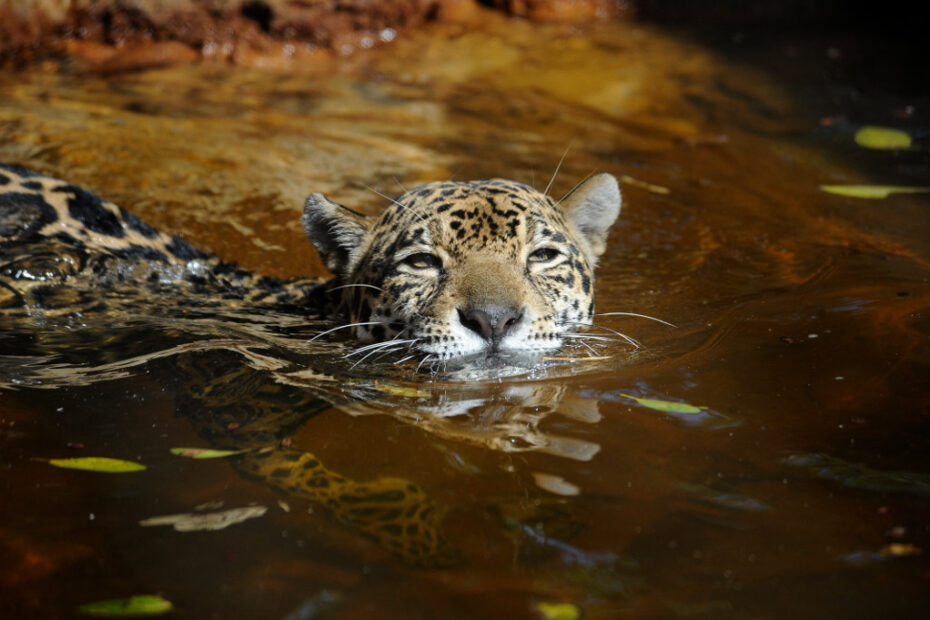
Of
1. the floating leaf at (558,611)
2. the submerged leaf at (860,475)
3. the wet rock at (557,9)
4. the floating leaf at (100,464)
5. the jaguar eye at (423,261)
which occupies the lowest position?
the floating leaf at (100,464)

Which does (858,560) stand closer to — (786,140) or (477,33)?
(786,140)

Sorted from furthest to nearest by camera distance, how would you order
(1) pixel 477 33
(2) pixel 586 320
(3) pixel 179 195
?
(1) pixel 477 33 → (3) pixel 179 195 → (2) pixel 586 320

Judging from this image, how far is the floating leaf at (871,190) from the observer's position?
933cm

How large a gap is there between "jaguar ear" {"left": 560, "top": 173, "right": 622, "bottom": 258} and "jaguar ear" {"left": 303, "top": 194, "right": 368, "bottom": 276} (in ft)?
4.78

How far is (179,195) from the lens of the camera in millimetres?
10102

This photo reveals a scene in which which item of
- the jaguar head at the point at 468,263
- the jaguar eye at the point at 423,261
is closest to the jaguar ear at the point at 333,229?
the jaguar head at the point at 468,263

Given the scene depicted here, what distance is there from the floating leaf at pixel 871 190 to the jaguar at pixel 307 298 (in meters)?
3.63

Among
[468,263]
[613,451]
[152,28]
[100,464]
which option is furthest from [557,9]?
[100,464]

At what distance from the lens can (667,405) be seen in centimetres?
491

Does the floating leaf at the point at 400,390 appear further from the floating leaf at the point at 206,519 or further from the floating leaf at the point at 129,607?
the floating leaf at the point at 129,607

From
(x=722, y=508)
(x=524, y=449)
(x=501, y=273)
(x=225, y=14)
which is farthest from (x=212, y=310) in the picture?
(x=225, y=14)

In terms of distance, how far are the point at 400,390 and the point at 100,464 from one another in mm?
1658

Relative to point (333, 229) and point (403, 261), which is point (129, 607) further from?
point (333, 229)

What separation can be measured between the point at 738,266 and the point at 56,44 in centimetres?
1070
